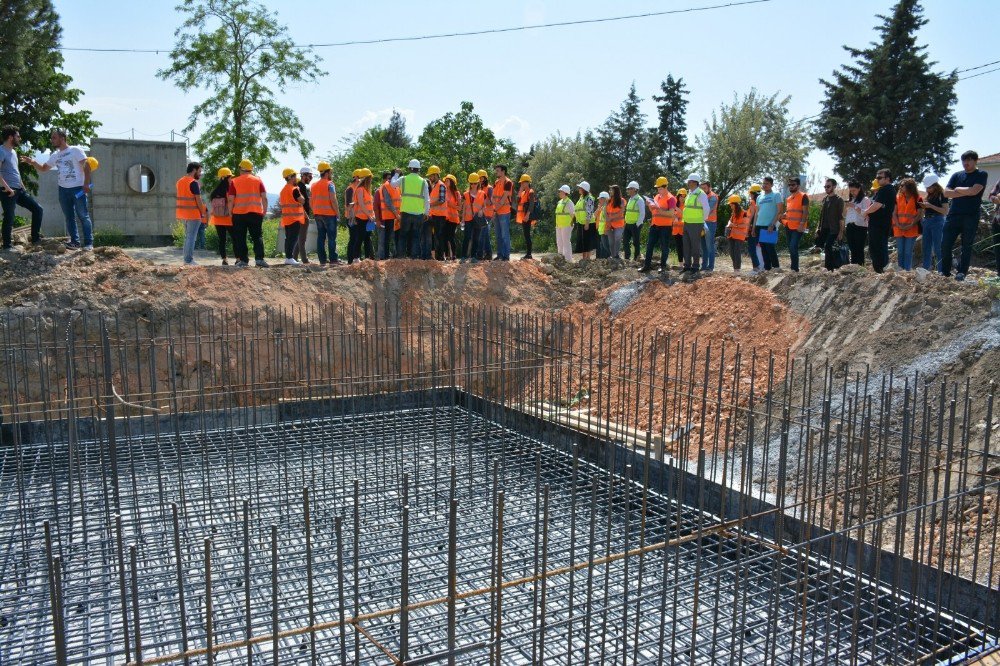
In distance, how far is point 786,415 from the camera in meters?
4.39

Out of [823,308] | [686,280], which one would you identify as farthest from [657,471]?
[686,280]

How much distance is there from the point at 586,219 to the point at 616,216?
2.03ft

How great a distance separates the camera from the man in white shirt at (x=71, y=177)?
9320 millimetres

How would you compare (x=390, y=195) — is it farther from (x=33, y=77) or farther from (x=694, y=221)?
(x=33, y=77)

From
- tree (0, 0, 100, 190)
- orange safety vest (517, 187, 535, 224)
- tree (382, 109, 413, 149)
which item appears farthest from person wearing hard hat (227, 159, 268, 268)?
tree (382, 109, 413, 149)

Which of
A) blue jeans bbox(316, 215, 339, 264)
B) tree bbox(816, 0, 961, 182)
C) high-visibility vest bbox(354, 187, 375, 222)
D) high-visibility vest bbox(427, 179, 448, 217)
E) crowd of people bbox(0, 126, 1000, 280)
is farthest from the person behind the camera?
tree bbox(816, 0, 961, 182)

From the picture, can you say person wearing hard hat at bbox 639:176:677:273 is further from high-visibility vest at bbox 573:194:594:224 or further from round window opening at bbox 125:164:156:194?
round window opening at bbox 125:164:156:194

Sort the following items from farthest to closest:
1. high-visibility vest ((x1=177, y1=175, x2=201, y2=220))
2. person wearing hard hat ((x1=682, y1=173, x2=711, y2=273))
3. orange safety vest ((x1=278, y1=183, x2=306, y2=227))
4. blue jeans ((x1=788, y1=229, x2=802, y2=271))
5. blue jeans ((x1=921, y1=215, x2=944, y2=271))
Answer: person wearing hard hat ((x1=682, y1=173, x2=711, y2=273))
orange safety vest ((x1=278, y1=183, x2=306, y2=227))
blue jeans ((x1=788, y1=229, x2=802, y2=271))
high-visibility vest ((x1=177, y1=175, x2=201, y2=220))
blue jeans ((x1=921, y1=215, x2=944, y2=271))

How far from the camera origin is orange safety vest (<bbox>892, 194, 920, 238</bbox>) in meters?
8.80

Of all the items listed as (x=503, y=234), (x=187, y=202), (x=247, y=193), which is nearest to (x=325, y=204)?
(x=247, y=193)

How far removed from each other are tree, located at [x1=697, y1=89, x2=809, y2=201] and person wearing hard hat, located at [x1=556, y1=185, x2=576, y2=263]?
1749cm

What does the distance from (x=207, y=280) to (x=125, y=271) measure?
98 cm

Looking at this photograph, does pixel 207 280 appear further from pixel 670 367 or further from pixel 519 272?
pixel 670 367

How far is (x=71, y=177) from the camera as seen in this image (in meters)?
9.40
